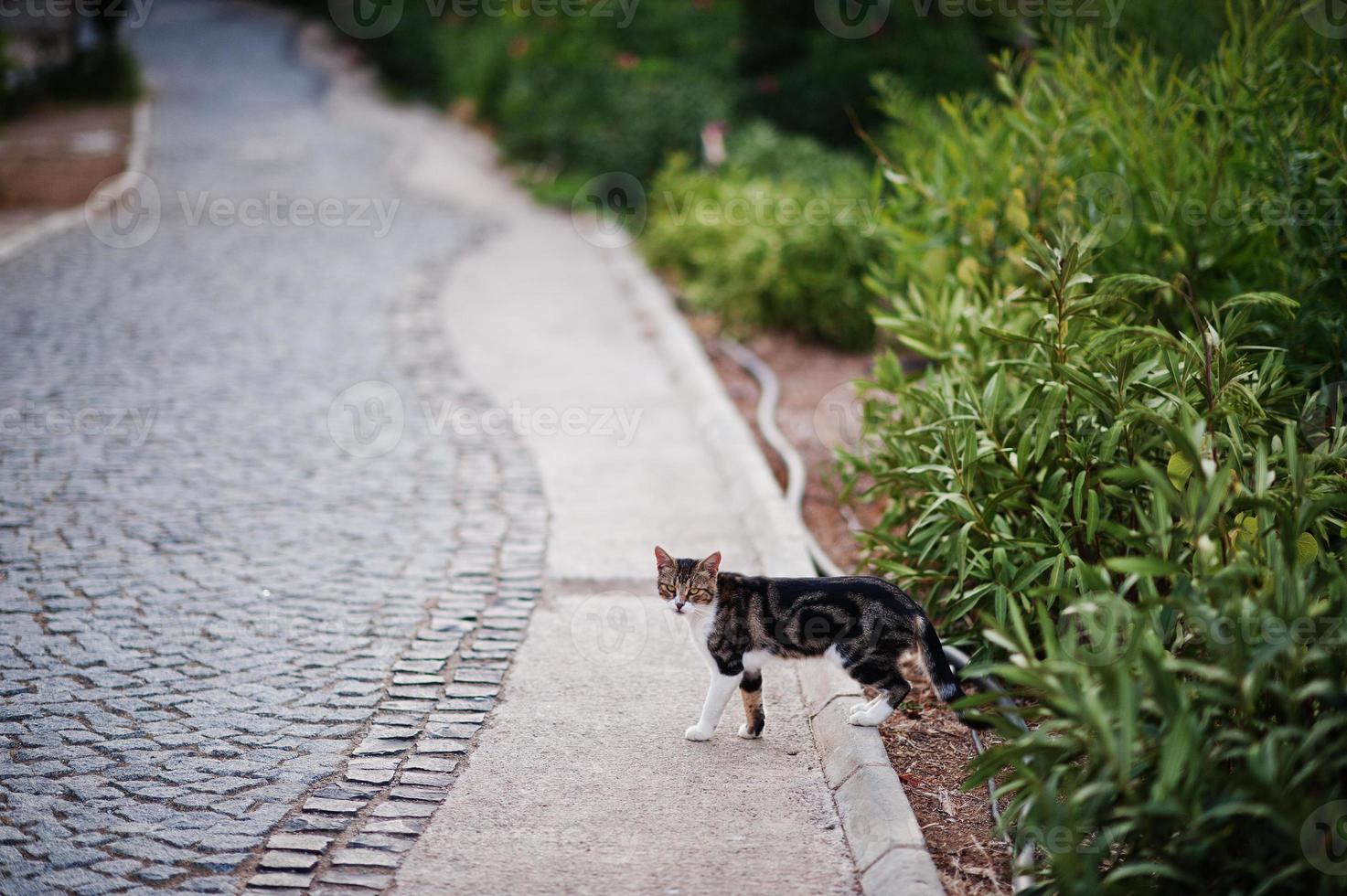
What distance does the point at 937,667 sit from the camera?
156 inches

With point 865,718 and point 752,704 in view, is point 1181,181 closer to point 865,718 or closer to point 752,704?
point 865,718

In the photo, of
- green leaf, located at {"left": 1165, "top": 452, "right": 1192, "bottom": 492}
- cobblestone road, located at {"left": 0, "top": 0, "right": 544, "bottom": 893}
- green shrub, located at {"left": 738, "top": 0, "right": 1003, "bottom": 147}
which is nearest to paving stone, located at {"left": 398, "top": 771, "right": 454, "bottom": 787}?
cobblestone road, located at {"left": 0, "top": 0, "right": 544, "bottom": 893}

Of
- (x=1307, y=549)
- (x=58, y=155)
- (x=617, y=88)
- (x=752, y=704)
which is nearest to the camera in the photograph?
(x=1307, y=549)

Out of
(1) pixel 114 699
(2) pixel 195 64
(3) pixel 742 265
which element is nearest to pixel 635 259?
(3) pixel 742 265

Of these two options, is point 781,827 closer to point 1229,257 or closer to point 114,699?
point 114,699

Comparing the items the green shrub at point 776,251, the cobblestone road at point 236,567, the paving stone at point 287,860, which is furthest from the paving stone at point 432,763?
the green shrub at point 776,251

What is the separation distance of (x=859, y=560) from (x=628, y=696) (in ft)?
5.34

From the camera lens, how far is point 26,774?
3904 mm

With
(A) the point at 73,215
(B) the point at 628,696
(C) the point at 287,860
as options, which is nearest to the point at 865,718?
(B) the point at 628,696

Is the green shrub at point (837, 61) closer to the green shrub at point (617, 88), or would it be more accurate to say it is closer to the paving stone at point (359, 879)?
the green shrub at point (617, 88)

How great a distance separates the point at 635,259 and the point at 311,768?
9.32 m

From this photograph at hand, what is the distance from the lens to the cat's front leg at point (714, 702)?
4145 millimetres

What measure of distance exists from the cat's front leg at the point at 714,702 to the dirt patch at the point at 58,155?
39.1 ft

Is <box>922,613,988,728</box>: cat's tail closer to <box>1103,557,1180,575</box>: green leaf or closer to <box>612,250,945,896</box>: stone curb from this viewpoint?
<box>612,250,945,896</box>: stone curb
